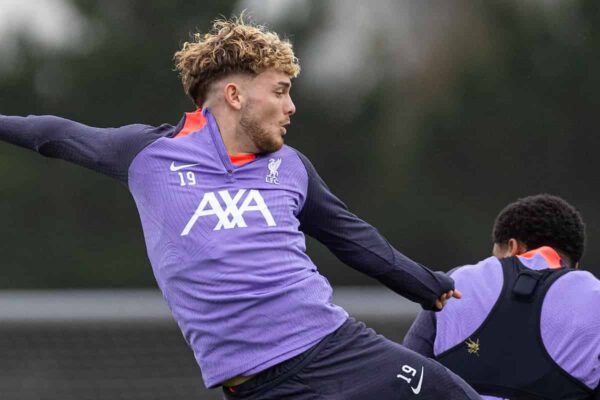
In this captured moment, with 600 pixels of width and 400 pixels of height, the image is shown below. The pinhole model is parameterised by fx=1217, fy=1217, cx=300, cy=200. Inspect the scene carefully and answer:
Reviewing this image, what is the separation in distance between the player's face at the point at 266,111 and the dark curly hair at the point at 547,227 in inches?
44.0

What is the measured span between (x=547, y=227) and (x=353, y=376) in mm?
1227

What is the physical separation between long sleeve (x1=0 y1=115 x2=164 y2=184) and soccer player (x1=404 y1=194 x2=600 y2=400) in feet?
4.07

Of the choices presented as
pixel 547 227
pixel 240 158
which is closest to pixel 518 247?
pixel 547 227

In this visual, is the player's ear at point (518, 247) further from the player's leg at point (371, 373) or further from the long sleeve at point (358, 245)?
the player's leg at point (371, 373)

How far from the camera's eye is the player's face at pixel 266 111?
3.55 m

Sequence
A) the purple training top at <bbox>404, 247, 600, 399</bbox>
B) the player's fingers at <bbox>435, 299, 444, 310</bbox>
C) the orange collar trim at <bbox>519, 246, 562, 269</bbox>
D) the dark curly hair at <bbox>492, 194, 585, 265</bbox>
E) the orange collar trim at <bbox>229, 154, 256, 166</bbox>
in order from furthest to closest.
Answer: the dark curly hair at <bbox>492, 194, 585, 265</bbox> < the orange collar trim at <bbox>519, 246, 562, 269</bbox> < the purple training top at <bbox>404, 247, 600, 399</bbox> < the player's fingers at <bbox>435, 299, 444, 310</bbox> < the orange collar trim at <bbox>229, 154, 256, 166</bbox>

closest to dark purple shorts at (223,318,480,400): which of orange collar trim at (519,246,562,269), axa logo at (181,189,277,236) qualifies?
axa logo at (181,189,277,236)

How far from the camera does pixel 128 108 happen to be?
14.5 m

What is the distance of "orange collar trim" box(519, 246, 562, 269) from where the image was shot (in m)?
4.14

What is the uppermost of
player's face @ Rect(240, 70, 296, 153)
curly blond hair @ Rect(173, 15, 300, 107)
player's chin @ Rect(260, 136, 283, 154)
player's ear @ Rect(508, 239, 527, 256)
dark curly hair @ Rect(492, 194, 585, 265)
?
curly blond hair @ Rect(173, 15, 300, 107)

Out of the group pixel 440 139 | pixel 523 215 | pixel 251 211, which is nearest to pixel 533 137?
pixel 440 139

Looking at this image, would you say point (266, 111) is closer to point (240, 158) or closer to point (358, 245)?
point (240, 158)

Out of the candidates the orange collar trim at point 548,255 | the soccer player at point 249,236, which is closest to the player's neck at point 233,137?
the soccer player at point 249,236

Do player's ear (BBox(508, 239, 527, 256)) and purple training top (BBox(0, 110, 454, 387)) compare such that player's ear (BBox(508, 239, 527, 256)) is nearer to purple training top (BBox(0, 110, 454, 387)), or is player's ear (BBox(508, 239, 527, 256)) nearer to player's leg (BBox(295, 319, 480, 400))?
purple training top (BBox(0, 110, 454, 387))
